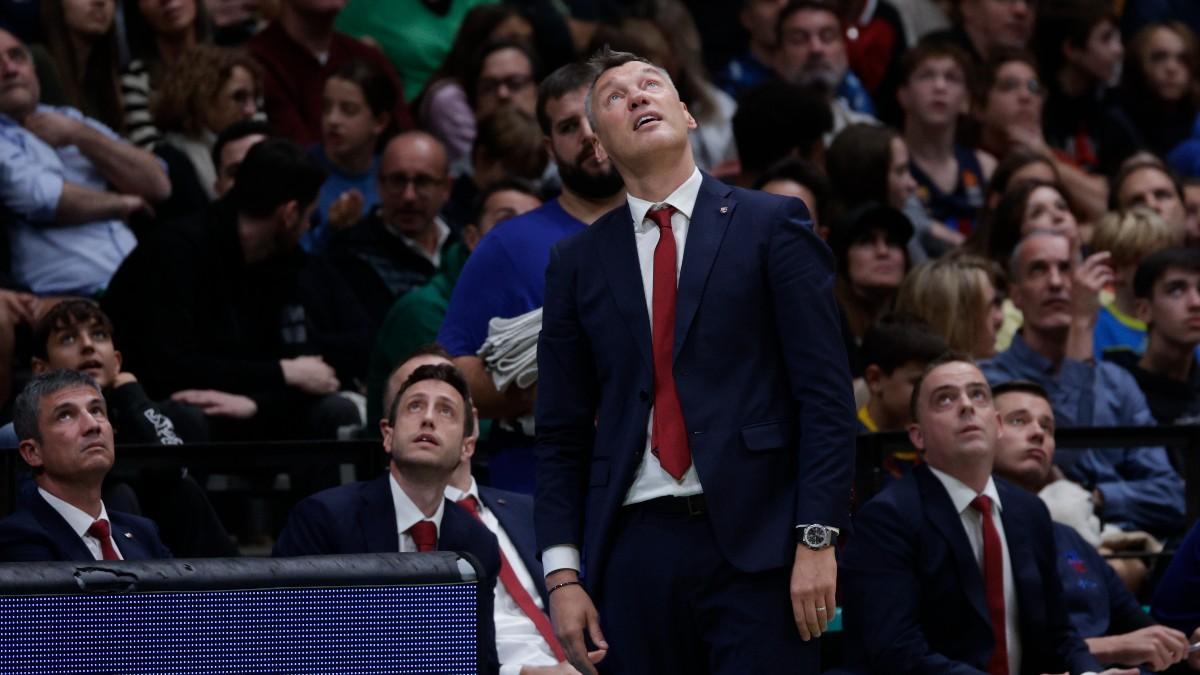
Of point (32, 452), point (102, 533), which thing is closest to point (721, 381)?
point (102, 533)

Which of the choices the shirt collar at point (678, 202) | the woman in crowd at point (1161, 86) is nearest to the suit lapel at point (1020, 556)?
the shirt collar at point (678, 202)

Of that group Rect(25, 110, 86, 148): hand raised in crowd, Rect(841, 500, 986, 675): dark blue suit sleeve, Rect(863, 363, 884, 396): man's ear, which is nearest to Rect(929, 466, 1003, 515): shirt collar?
Rect(841, 500, 986, 675): dark blue suit sleeve

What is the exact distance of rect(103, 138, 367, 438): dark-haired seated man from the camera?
23.9ft

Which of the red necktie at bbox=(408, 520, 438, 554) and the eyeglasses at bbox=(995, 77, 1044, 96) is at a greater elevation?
the eyeglasses at bbox=(995, 77, 1044, 96)

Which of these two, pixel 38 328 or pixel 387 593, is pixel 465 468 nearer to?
pixel 38 328

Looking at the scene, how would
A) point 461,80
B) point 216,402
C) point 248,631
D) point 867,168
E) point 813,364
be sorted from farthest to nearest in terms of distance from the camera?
point 461,80, point 867,168, point 216,402, point 813,364, point 248,631

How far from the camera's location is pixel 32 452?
5898 mm

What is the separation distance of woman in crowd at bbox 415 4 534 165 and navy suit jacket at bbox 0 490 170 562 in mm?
4287

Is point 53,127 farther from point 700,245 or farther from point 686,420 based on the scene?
point 686,420

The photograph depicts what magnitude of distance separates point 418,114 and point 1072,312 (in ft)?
12.3

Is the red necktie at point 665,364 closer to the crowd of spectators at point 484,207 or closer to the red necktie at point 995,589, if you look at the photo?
the crowd of spectators at point 484,207

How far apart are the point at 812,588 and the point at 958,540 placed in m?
2.08

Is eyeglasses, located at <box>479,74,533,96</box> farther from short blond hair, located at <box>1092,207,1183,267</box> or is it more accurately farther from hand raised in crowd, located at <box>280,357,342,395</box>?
short blond hair, located at <box>1092,207,1183,267</box>

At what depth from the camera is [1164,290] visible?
8148 millimetres
